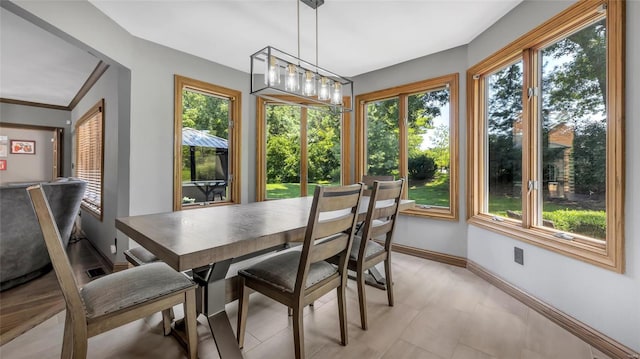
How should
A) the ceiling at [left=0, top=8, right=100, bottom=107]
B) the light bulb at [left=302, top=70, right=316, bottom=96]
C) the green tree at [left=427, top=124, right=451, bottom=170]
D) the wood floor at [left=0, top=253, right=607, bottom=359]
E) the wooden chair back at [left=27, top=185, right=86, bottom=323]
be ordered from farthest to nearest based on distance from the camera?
the green tree at [left=427, top=124, right=451, bottom=170], the ceiling at [left=0, top=8, right=100, bottom=107], the light bulb at [left=302, top=70, right=316, bottom=96], the wood floor at [left=0, top=253, right=607, bottom=359], the wooden chair back at [left=27, top=185, right=86, bottom=323]

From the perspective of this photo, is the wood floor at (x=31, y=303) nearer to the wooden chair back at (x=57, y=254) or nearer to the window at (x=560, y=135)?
the wooden chair back at (x=57, y=254)

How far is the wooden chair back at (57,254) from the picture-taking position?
1032 mm

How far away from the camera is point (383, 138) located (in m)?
3.88

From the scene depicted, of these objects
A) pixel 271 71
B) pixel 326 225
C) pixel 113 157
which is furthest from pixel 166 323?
pixel 113 157

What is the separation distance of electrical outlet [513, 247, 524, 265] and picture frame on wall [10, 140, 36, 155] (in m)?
9.07

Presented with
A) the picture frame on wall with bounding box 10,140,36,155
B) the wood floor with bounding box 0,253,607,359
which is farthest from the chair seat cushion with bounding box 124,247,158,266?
the picture frame on wall with bounding box 10,140,36,155

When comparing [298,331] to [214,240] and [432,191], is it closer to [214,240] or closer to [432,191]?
[214,240]

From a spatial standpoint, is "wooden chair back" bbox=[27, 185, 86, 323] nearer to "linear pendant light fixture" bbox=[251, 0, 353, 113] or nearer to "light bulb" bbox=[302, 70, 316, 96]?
"linear pendant light fixture" bbox=[251, 0, 353, 113]

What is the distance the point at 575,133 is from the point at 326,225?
198 cm

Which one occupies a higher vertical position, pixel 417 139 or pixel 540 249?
pixel 417 139

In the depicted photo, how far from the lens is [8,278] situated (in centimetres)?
260

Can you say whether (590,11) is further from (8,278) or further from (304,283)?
(8,278)

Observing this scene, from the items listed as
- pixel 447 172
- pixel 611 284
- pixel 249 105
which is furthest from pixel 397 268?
pixel 249 105

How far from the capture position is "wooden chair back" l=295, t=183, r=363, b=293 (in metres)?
1.38
